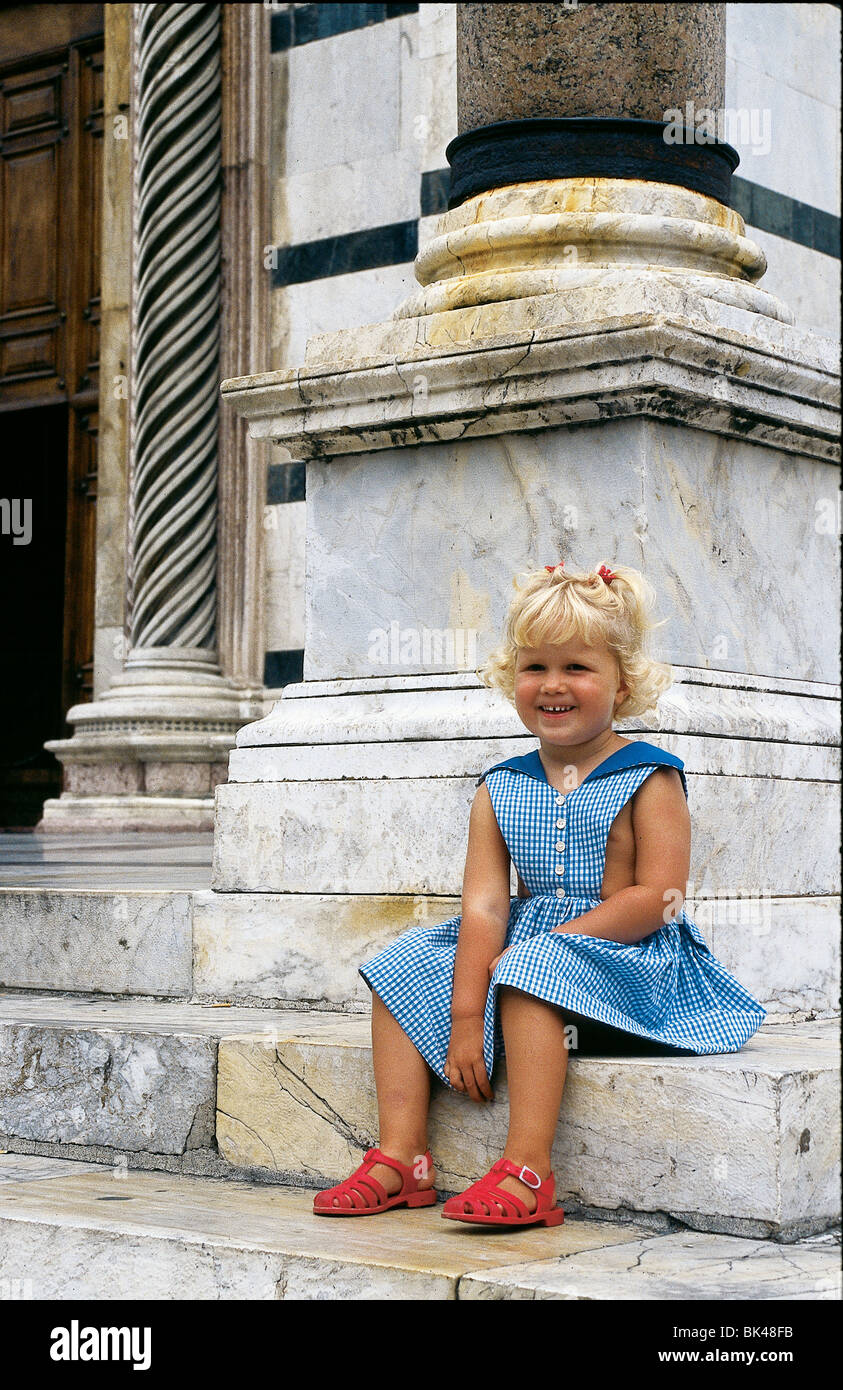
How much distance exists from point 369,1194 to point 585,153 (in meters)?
2.20

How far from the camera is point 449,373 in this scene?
144 inches

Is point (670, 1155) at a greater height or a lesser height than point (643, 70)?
lesser

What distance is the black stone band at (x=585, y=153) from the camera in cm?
382

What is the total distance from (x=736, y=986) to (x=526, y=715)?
1.81ft

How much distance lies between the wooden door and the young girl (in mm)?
6143

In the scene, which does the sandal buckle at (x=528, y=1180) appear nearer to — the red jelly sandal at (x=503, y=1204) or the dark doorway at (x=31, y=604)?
the red jelly sandal at (x=503, y=1204)

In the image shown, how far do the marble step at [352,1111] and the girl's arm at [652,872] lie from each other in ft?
0.67

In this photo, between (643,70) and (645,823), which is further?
(643,70)

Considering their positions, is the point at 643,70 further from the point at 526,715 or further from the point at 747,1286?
the point at 747,1286

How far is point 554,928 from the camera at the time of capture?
2.94 meters
